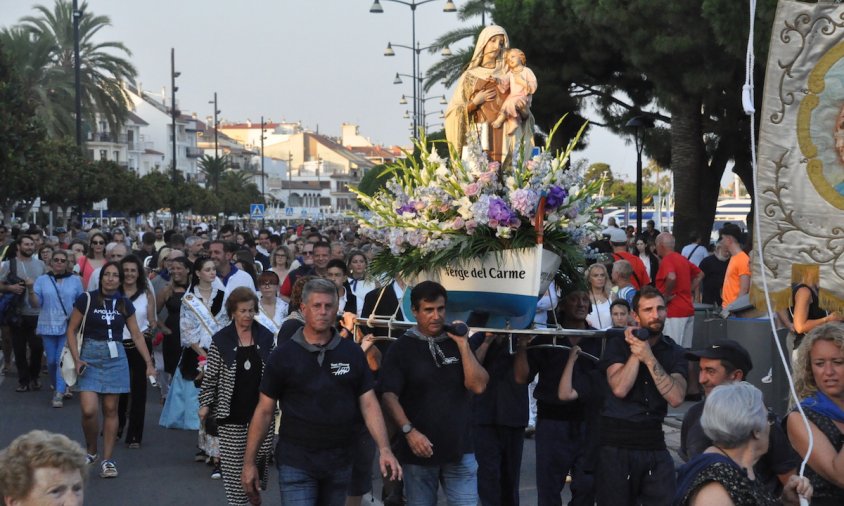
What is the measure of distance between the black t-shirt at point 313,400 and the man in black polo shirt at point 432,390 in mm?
299

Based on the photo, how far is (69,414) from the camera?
13.8 meters

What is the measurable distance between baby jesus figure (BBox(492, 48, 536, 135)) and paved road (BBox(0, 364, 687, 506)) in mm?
2793

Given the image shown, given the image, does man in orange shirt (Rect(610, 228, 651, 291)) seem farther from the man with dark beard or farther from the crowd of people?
the man with dark beard

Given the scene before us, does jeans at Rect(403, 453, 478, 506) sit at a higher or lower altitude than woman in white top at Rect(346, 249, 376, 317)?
lower

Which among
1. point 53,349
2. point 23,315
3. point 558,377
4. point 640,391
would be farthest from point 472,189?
point 23,315

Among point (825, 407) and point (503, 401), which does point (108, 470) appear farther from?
point (825, 407)

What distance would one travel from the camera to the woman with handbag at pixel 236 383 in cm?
833

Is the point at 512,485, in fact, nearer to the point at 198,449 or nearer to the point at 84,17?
the point at 198,449

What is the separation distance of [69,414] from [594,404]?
7629 millimetres

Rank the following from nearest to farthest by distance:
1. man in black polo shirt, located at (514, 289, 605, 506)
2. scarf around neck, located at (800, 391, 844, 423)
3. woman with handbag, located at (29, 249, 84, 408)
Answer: scarf around neck, located at (800, 391, 844, 423)
man in black polo shirt, located at (514, 289, 605, 506)
woman with handbag, located at (29, 249, 84, 408)

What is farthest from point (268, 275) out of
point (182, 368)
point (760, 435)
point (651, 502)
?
point (760, 435)

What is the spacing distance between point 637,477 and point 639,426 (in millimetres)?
271

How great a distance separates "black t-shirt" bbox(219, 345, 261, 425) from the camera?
8.44 metres

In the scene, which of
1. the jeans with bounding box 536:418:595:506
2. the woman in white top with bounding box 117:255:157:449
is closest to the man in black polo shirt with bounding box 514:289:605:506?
the jeans with bounding box 536:418:595:506
